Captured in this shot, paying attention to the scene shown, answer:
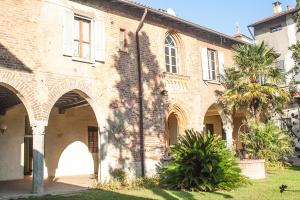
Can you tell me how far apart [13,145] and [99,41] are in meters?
6.69

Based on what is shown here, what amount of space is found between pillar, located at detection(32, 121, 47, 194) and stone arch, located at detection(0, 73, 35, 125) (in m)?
0.31

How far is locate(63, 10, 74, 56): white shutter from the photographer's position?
11.8 m

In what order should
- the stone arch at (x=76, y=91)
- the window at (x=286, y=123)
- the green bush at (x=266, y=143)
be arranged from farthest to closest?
the window at (x=286, y=123) < the green bush at (x=266, y=143) < the stone arch at (x=76, y=91)

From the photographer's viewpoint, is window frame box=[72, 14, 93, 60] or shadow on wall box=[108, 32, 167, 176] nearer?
window frame box=[72, 14, 93, 60]

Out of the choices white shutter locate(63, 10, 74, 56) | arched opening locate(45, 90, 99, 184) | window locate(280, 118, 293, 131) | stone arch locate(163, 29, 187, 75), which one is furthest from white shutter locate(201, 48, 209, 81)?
window locate(280, 118, 293, 131)

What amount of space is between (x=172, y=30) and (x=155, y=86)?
3153 mm

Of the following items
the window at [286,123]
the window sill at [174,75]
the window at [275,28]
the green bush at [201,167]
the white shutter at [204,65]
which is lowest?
the green bush at [201,167]

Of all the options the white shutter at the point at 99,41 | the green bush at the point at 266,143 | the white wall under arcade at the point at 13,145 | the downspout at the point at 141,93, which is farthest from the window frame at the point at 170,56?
the white wall under arcade at the point at 13,145

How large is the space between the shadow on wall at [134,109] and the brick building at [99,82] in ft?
0.14

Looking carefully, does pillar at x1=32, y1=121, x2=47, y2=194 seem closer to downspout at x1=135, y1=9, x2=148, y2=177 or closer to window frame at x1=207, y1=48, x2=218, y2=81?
downspout at x1=135, y1=9, x2=148, y2=177

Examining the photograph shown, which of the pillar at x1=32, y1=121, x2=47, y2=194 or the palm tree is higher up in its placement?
the palm tree

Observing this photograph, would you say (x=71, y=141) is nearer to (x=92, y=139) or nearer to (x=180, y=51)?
(x=92, y=139)

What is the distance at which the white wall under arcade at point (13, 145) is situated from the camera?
49.3 feet

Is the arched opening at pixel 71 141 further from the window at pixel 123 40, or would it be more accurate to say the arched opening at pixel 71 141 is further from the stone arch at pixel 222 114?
the stone arch at pixel 222 114
